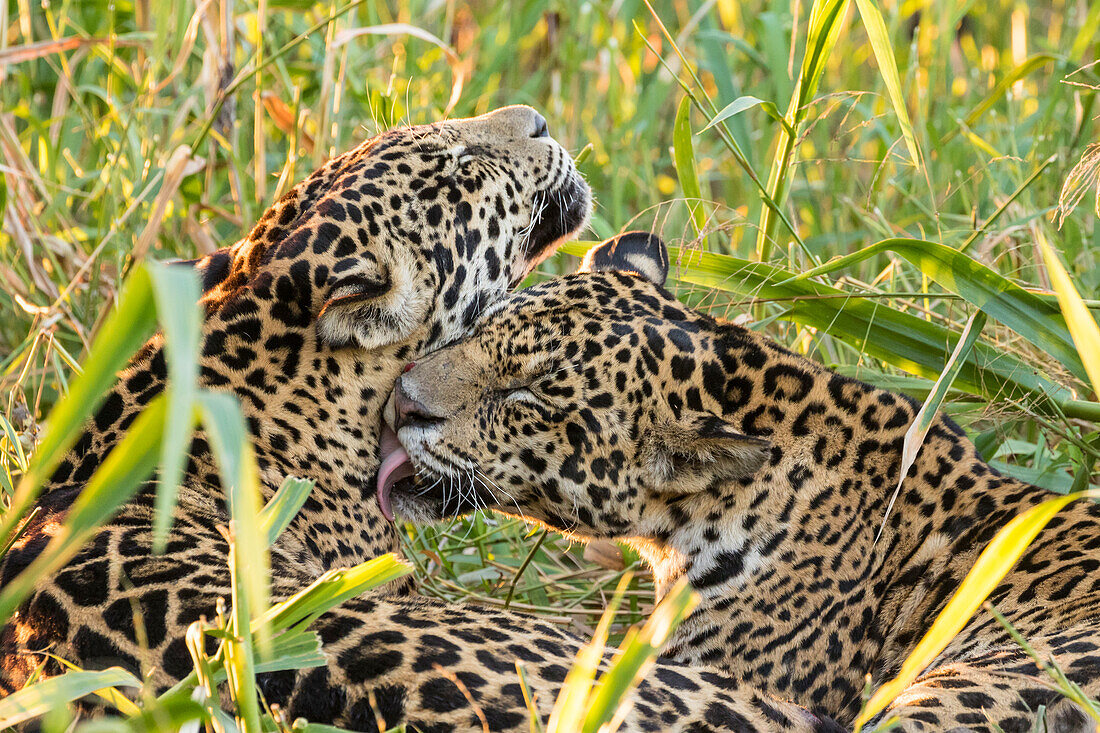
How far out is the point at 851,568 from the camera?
13.4 feet

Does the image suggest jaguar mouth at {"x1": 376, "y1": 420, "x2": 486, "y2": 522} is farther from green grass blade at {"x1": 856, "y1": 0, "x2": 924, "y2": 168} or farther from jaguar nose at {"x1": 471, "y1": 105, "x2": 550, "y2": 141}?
green grass blade at {"x1": 856, "y1": 0, "x2": 924, "y2": 168}

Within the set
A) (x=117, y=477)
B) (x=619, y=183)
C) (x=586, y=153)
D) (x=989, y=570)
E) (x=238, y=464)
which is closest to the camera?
(x=238, y=464)

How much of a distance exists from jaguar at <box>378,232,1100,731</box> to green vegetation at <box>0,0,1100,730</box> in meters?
0.37

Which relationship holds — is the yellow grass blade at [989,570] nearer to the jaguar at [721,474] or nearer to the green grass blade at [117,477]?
the green grass blade at [117,477]

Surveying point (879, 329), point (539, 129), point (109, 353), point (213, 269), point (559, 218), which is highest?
point (109, 353)

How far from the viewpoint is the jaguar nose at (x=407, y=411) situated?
4.09 metres

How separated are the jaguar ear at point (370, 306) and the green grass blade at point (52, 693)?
1.76m

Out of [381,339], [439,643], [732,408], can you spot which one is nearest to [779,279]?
[732,408]

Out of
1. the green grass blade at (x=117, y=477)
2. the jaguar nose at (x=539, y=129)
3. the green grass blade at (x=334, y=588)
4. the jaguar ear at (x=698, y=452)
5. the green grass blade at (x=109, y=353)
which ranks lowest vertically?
the jaguar ear at (x=698, y=452)

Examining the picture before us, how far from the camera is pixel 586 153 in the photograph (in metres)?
5.19

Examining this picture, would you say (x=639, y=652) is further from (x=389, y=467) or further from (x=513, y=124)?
(x=513, y=124)

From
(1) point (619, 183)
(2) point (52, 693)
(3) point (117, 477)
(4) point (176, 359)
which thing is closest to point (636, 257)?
(1) point (619, 183)

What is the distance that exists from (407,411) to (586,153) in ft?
5.37

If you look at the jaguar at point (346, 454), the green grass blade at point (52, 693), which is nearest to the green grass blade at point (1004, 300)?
the jaguar at point (346, 454)
